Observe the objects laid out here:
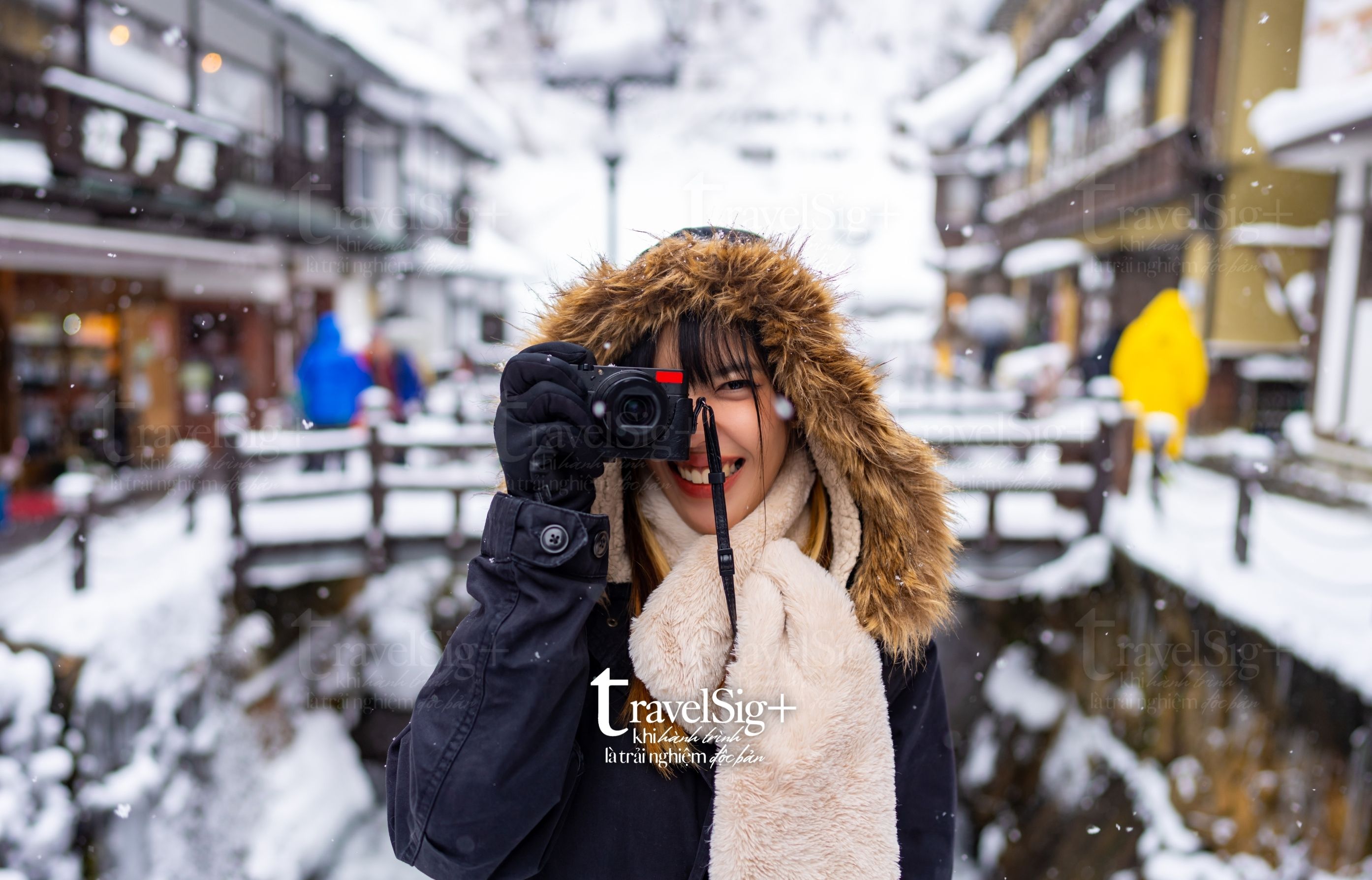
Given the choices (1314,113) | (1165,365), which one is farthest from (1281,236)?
(1165,365)

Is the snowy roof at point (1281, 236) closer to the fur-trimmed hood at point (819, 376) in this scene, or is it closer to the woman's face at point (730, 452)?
the fur-trimmed hood at point (819, 376)

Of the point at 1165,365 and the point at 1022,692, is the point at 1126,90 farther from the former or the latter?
the point at 1022,692

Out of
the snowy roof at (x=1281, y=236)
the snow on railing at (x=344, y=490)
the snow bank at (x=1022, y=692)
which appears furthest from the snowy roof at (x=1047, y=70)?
the snow on railing at (x=344, y=490)

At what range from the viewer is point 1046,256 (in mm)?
14562

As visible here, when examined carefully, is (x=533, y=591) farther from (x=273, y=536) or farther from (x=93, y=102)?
(x=93, y=102)

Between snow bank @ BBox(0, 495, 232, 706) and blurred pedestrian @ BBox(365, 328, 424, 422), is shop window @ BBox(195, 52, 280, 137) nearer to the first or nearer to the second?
blurred pedestrian @ BBox(365, 328, 424, 422)

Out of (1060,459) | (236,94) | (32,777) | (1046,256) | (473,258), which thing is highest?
(236,94)

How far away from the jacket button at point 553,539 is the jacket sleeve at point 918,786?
0.63 metres

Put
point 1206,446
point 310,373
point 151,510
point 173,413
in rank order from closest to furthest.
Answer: point 151,510, point 310,373, point 1206,446, point 173,413

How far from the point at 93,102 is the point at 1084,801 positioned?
33.7 feet

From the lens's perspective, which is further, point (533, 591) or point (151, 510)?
point (151, 510)

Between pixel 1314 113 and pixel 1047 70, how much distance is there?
8.90 meters

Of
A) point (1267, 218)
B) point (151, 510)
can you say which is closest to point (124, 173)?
point (151, 510)

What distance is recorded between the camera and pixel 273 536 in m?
5.30
